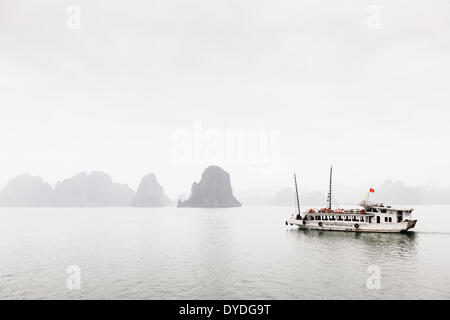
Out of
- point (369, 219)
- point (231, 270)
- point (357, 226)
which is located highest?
point (369, 219)

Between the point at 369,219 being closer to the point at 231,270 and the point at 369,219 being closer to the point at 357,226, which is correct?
the point at 357,226

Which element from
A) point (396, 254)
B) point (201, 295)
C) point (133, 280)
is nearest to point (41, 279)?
point (133, 280)

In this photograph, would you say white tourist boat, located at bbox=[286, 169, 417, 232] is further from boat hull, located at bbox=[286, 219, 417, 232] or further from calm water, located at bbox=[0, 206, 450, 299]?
calm water, located at bbox=[0, 206, 450, 299]

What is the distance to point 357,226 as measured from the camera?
241 feet

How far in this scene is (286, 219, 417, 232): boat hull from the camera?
232ft

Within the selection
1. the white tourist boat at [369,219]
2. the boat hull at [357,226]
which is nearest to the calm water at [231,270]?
the boat hull at [357,226]

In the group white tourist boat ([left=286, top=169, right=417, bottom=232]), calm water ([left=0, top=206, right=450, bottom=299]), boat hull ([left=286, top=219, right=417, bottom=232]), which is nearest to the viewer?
calm water ([left=0, top=206, right=450, bottom=299])

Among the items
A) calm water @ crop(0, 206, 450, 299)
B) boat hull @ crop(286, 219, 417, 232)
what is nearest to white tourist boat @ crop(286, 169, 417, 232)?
boat hull @ crop(286, 219, 417, 232)

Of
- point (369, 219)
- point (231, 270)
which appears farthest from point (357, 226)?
point (231, 270)

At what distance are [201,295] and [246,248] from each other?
29.3 metres

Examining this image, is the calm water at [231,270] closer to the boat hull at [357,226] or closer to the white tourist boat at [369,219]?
the boat hull at [357,226]

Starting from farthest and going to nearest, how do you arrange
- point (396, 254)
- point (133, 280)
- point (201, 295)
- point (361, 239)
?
point (361, 239)
point (396, 254)
point (133, 280)
point (201, 295)

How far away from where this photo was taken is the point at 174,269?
4059 centimetres

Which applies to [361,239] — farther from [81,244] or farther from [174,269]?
[81,244]
